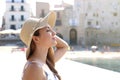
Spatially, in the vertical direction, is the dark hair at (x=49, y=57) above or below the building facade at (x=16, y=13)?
above

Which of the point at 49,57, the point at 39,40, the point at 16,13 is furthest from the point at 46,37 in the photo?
the point at 16,13

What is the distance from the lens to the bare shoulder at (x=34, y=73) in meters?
2.35

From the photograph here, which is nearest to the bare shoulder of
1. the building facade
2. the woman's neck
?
the woman's neck

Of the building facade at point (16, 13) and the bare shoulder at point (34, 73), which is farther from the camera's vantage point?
the building facade at point (16, 13)

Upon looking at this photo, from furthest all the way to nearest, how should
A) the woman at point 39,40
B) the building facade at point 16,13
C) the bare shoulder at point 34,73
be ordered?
1. the building facade at point 16,13
2. the woman at point 39,40
3. the bare shoulder at point 34,73

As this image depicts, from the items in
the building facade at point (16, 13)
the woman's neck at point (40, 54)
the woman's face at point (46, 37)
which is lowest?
the building facade at point (16, 13)

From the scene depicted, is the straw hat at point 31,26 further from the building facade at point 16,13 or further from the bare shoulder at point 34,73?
the building facade at point 16,13

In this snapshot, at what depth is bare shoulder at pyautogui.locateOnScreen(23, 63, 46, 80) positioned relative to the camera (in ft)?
7.72

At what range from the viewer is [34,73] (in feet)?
7.75

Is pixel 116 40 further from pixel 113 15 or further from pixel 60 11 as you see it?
pixel 60 11

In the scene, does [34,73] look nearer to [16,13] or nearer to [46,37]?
[46,37]

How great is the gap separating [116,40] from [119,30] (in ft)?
5.06

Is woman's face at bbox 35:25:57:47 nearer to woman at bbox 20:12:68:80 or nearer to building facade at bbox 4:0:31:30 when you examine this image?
woman at bbox 20:12:68:80

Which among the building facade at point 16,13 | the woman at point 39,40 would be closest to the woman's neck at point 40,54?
the woman at point 39,40
